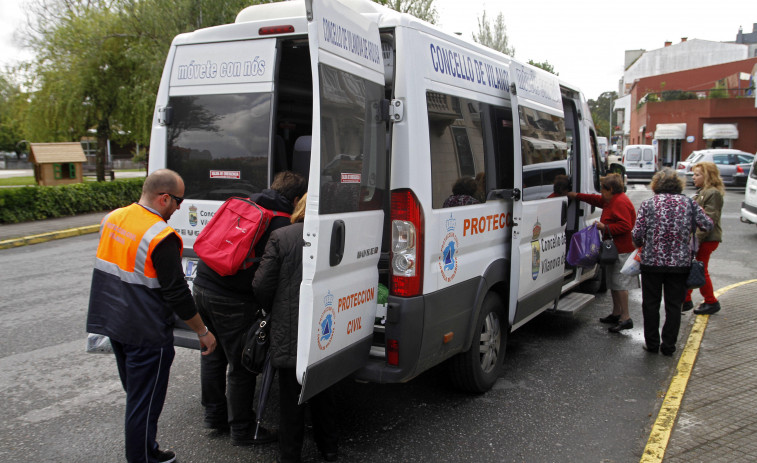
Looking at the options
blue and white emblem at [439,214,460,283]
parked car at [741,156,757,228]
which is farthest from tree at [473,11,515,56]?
blue and white emblem at [439,214,460,283]

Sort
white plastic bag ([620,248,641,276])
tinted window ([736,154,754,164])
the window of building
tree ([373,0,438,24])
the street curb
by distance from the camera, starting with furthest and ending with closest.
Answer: tinted window ([736,154,754,164]) < tree ([373,0,438,24]) < the window of building < the street curb < white plastic bag ([620,248,641,276])

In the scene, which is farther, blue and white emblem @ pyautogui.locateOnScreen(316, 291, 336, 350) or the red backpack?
the red backpack

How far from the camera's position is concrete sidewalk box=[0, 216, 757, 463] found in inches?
144

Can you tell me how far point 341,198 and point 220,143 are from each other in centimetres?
174

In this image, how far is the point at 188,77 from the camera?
4.50 metres

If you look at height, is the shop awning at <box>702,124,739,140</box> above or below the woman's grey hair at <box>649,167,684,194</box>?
above

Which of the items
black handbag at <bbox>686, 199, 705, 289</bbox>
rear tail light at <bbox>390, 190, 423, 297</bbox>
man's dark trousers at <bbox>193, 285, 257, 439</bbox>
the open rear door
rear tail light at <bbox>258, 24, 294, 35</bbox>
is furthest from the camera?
black handbag at <bbox>686, 199, 705, 289</bbox>

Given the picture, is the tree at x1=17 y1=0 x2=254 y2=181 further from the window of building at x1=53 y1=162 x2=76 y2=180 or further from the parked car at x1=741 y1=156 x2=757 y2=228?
the parked car at x1=741 y1=156 x2=757 y2=228

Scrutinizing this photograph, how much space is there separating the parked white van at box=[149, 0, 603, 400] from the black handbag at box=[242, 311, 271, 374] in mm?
471

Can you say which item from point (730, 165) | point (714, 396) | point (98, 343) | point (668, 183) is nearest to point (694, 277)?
point (668, 183)

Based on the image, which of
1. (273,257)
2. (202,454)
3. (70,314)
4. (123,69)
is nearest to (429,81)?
(273,257)

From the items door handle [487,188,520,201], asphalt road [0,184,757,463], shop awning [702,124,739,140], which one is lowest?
asphalt road [0,184,757,463]

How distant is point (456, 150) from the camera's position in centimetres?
405

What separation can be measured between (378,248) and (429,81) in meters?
1.10
